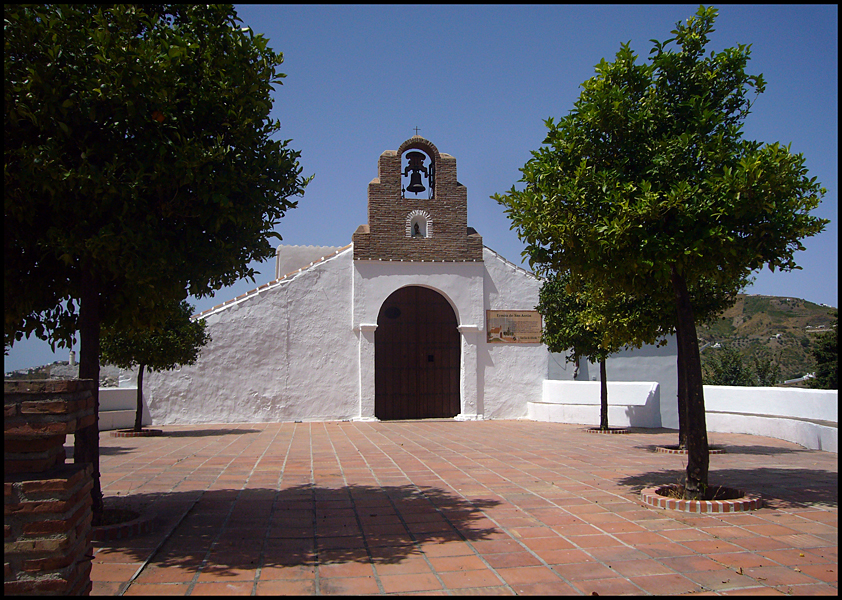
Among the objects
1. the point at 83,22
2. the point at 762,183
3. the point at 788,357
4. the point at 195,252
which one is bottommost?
the point at 788,357

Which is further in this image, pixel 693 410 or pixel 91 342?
pixel 693 410

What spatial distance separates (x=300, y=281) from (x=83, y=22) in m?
11.8

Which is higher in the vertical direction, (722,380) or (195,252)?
(195,252)

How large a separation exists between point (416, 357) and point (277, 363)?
375cm

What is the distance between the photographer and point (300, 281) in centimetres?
1641

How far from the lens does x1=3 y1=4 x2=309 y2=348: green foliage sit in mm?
4578

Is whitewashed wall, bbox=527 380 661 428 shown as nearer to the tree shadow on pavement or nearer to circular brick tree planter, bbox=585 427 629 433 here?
circular brick tree planter, bbox=585 427 629 433

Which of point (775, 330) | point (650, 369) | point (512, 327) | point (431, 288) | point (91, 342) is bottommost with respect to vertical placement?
point (650, 369)

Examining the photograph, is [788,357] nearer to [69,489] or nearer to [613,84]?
[613,84]

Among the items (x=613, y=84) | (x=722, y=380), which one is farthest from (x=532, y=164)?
(x=722, y=380)

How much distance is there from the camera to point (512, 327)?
17344 millimetres

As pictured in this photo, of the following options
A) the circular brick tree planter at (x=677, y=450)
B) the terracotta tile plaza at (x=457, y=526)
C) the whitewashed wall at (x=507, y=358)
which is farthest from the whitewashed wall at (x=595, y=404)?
the terracotta tile plaza at (x=457, y=526)

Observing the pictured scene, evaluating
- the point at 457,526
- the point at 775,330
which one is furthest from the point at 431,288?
the point at 775,330

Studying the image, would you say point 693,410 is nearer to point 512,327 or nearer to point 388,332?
point 512,327
